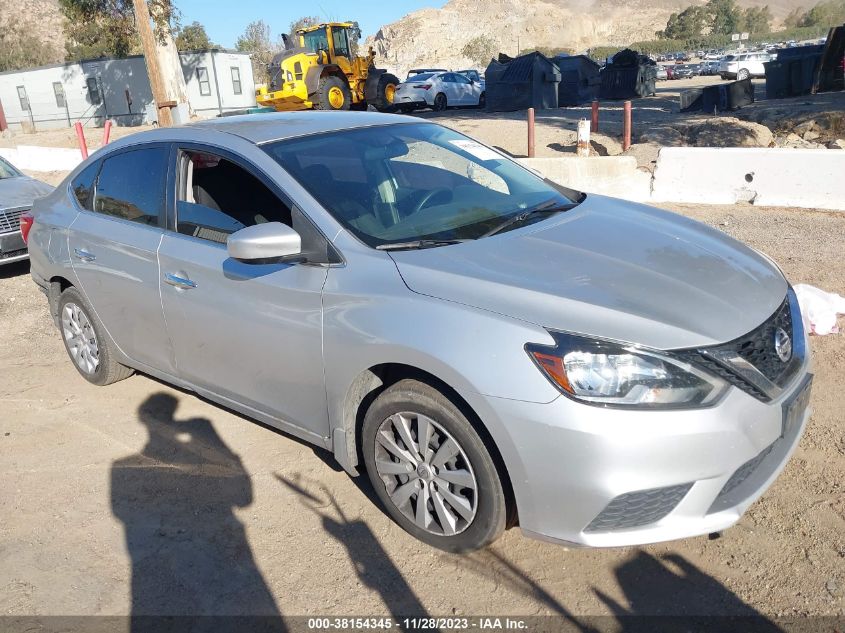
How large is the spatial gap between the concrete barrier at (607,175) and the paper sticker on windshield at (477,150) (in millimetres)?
4860

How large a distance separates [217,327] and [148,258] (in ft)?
2.25

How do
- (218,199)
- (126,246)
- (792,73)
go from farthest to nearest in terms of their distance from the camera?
(792,73)
(126,246)
(218,199)

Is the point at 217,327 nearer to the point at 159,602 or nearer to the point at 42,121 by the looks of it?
the point at 159,602

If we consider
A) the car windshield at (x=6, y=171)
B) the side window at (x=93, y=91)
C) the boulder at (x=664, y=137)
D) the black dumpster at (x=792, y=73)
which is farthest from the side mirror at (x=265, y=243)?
the side window at (x=93, y=91)

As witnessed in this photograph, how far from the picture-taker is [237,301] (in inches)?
136

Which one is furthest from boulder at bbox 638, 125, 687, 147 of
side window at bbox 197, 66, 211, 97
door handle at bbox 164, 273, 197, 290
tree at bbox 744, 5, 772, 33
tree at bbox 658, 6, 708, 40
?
tree at bbox 744, 5, 772, 33

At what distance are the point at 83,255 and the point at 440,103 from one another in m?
25.1

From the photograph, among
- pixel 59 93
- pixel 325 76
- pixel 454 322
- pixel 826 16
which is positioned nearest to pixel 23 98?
pixel 59 93

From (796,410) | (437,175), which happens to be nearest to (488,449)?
(796,410)

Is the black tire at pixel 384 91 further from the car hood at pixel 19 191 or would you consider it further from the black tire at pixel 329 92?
the car hood at pixel 19 191

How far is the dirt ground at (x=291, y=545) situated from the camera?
2791mm

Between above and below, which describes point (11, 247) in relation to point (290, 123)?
below

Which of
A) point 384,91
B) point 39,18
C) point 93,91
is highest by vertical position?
Answer: point 39,18

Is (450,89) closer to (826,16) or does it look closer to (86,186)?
(86,186)
